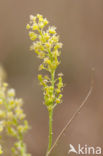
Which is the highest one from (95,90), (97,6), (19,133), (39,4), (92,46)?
(39,4)

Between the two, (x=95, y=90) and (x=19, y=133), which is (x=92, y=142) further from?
(x=19, y=133)

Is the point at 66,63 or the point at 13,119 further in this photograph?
the point at 66,63

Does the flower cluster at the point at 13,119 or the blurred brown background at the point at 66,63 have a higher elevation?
the blurred brown background at the point at 66,63

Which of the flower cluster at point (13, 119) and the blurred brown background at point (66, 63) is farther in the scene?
the blurred brown background at point (66, 63)

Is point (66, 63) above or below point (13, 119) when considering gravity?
above

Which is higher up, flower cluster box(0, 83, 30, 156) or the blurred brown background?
the blurred brown background

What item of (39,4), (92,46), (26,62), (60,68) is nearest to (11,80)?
(26,62)

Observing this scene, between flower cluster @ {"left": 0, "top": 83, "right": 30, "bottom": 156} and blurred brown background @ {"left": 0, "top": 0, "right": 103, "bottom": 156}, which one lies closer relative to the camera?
flower cluster @ {"left": 0, "top": 83, "right": 30, "bottom": 156}

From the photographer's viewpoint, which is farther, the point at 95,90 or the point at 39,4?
the point at 39,4
